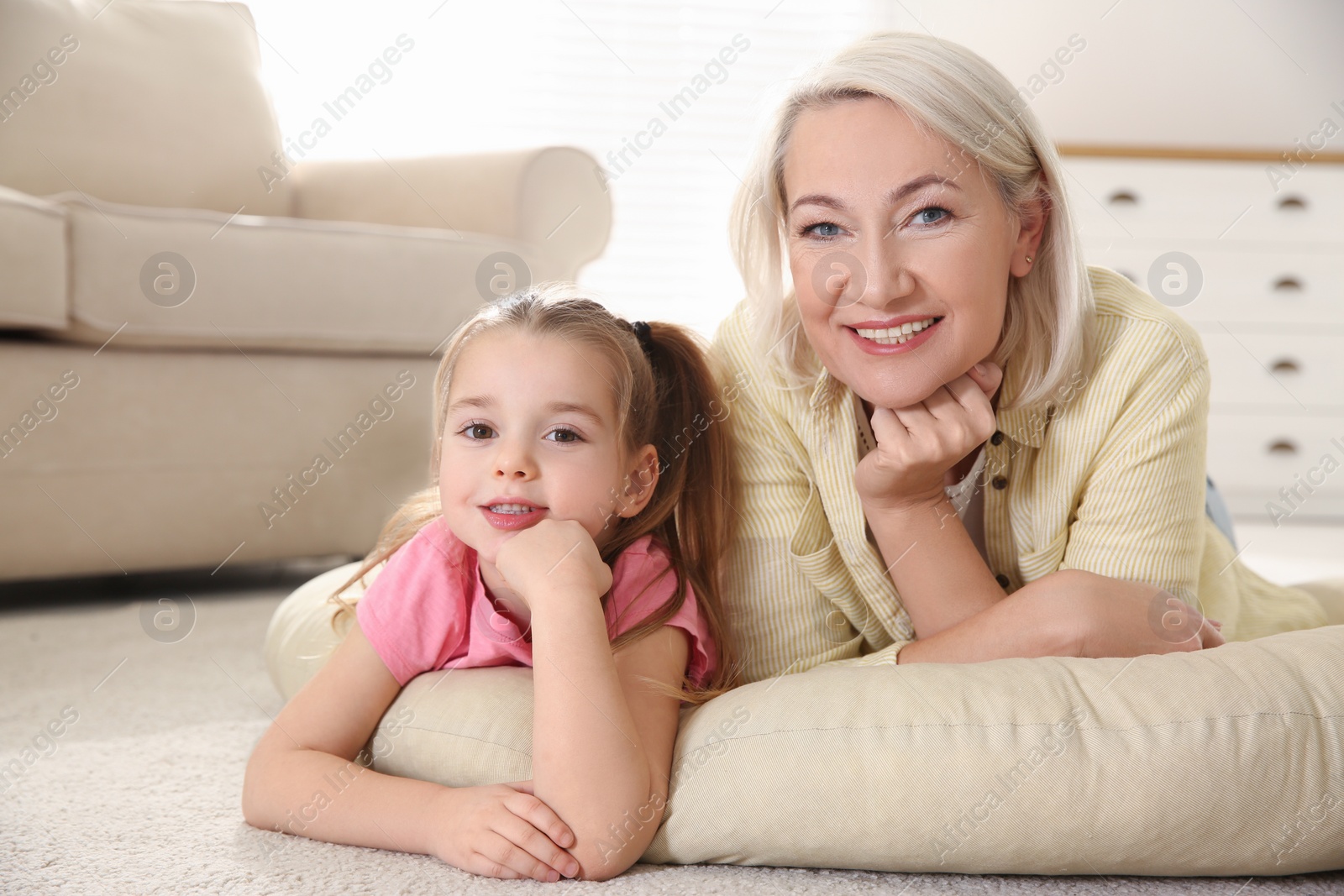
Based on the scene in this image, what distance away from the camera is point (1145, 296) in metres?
1.09

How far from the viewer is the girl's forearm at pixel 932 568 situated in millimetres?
997

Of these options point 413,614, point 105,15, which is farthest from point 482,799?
point 105,15

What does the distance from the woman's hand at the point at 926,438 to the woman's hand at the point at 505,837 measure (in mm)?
411

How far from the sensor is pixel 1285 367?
299cm

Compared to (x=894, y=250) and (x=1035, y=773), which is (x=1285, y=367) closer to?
(x=894, y=250)

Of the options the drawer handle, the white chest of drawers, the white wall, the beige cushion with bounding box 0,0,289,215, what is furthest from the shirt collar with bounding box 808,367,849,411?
the drawer handle

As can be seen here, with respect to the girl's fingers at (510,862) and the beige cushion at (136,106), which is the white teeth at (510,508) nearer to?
the girl's fingers at (510,862)

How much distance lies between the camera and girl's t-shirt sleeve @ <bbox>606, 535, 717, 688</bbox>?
944mm

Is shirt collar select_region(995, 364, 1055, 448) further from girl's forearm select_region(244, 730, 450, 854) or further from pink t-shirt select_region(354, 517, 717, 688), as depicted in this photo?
girl's forearm select_region(244, 730, 450, 854)

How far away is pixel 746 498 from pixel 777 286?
0.21 m

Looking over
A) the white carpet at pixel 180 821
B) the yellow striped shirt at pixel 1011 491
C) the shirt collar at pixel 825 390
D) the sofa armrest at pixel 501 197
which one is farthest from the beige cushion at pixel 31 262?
the shirt collar at pixel 825 390

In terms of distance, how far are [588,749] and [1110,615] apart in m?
0.45

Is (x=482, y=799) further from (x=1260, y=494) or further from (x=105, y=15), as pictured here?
(x=1260, y=494)

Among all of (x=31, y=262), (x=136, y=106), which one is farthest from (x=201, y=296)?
(x=136, y=106)
